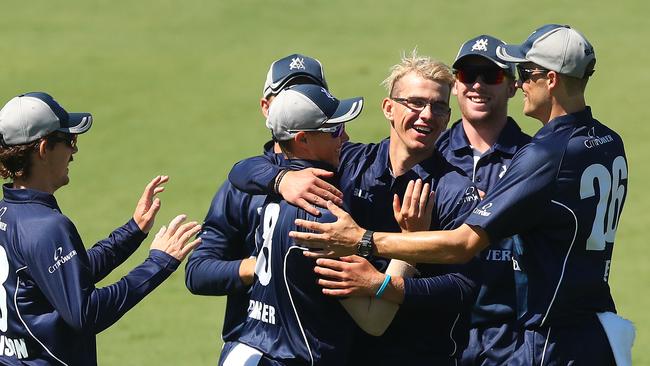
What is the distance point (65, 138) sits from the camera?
6.23 meters

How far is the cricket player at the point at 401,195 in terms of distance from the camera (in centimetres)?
583

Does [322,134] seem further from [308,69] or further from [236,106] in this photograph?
[236,106]

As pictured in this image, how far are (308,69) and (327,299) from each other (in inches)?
74.3

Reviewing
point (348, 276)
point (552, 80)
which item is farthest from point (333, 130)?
point (552, 80)

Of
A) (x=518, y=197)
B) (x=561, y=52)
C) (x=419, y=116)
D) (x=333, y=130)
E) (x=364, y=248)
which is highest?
(x=561, y=52)

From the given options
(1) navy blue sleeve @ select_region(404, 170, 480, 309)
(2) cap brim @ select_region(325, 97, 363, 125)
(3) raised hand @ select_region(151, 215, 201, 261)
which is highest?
(2) cap brim @ select_region(325, 97, 363, 125)

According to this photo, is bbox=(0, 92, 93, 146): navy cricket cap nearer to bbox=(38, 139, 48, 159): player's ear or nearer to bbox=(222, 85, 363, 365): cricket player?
bbox=(38, 139, 48, 159): player's ear

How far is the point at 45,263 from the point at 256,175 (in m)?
1.08

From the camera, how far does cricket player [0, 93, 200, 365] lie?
19.4 feet

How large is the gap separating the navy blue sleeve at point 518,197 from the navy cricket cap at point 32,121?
2.03 m

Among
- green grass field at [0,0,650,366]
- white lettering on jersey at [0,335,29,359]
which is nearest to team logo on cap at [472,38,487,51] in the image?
white lettering on jersey at [0,335,29,359]

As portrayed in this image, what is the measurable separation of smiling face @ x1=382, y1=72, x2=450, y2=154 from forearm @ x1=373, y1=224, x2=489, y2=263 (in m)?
0.81

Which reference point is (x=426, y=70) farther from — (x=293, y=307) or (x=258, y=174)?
(x=293, y=307)

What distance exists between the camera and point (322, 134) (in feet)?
19.0
